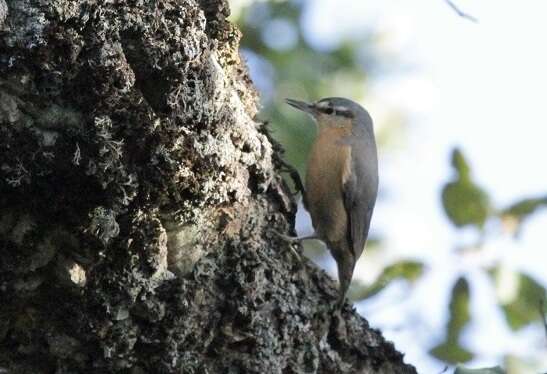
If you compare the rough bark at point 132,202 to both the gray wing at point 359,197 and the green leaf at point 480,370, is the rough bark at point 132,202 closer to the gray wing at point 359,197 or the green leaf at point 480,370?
the green leaf at point 480,370

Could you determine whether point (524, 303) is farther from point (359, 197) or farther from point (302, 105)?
point (302, 105)

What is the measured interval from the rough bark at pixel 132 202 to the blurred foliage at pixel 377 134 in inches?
24.0

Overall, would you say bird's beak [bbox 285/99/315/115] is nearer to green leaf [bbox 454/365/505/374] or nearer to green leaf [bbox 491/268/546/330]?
green leaf [bbox 491/268/546/330]

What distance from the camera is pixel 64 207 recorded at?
7.12ft

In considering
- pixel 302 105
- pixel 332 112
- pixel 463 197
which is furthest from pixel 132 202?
pixel 332 112

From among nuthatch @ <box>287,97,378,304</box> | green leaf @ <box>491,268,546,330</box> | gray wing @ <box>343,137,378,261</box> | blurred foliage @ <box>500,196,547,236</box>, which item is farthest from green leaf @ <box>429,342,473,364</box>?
gray wing @ <box>343,137,378,261</box>

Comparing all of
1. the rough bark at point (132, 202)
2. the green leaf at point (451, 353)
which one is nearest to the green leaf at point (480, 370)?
the rough bark at point (132, 202)

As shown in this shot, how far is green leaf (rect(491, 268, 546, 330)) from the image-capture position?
9.24 feet

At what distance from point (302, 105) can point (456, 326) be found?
1797 millimetres

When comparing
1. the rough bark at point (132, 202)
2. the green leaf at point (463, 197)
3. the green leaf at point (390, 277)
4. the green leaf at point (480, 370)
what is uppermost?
the green leaf at point (463, 197)

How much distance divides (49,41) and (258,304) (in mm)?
976

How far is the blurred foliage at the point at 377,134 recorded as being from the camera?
2900 millimetres

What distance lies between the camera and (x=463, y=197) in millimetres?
2904

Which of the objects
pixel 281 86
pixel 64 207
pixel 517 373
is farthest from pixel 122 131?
pixel 281 86
